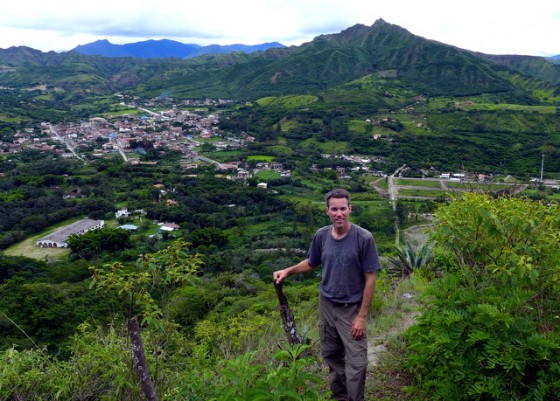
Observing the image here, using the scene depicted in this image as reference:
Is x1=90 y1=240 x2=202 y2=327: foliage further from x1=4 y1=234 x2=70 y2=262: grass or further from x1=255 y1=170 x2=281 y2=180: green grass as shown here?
x1=255 y1=170 x2=281 y2=180: green grass

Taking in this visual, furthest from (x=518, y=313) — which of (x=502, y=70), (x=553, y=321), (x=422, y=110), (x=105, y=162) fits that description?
(x=502, y=70)

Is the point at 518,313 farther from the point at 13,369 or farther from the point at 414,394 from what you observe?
the point at 13,369

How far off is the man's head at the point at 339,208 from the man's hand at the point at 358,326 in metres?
0.61

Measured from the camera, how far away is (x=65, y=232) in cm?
2630

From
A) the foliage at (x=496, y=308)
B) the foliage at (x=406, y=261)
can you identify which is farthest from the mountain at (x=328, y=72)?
the foliage at (x=496, y=308)

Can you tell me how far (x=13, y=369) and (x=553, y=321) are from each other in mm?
3553

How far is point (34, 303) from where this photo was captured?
12.8 meters

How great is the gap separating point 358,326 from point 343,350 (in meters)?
0.42

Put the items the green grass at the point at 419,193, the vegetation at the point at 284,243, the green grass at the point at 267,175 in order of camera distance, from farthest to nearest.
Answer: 1. the green grass at the point at 267,175
2. the green grass at the point at 419,193
3. the vegetation at the point at 284,243

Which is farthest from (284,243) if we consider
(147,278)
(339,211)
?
(147,278)

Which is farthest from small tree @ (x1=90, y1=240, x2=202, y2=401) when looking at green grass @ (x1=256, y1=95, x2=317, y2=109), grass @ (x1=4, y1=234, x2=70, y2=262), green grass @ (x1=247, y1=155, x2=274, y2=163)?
green grass @ (x1=256, y1=95, x2=317, y2=109)

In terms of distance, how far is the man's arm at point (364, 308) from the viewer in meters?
2.69

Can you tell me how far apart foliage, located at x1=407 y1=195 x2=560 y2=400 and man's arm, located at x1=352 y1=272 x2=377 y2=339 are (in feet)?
1.60

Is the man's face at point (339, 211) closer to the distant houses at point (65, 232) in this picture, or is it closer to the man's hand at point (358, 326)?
the man's hand at point (358, 326)
